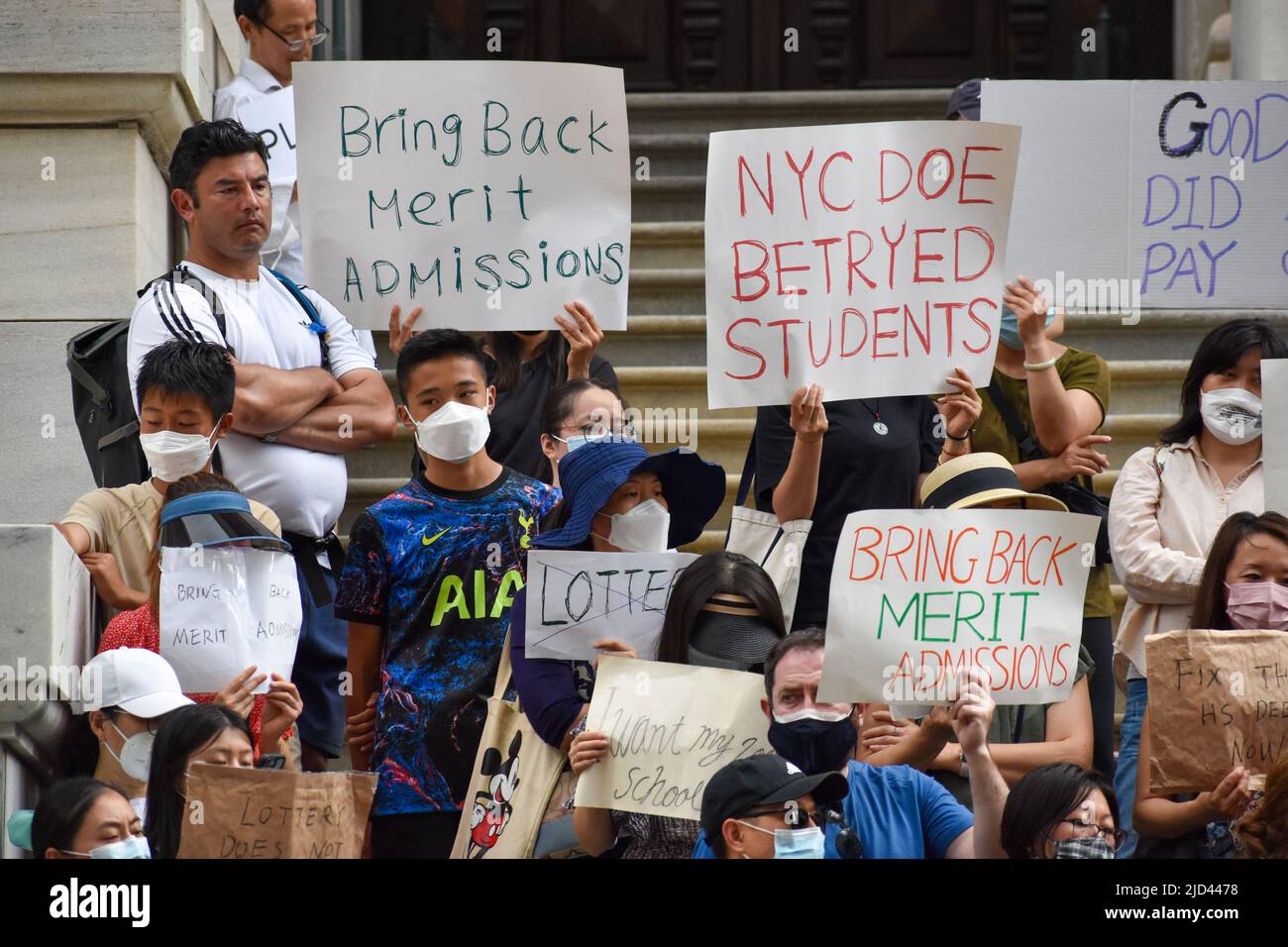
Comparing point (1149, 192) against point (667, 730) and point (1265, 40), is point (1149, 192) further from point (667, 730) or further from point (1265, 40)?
point (667, 730)

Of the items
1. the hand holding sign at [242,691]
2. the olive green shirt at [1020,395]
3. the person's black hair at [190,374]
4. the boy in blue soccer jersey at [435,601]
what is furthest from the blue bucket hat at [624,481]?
the olive green shirt at [1020,395]

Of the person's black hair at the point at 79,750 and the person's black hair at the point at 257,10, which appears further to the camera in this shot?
the person's black hair at the point at 257,10

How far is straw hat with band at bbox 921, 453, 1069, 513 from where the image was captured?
18.4ft

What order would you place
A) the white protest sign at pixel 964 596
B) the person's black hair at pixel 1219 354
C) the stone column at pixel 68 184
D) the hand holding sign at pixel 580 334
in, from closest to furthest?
the white protest sign at pixel 964 596, the person's black hair at pixel 1219 354, the hand holding sign at pixel 580 334, the stone column at pixel 68 184

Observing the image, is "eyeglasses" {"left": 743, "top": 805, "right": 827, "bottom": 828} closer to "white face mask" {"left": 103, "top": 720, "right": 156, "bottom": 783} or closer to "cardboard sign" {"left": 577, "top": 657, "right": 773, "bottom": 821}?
"cardboard sign" {"left": 577, "top": 657, "right": 773, "bottom": 821}

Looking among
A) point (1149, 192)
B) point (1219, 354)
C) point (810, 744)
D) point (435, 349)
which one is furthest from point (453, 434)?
point (1149, 192)

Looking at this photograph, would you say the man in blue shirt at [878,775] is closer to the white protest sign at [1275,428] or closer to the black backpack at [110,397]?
the white protest sign at [1275,428]

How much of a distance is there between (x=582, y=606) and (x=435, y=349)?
3.06 feet

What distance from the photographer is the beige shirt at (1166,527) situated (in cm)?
571

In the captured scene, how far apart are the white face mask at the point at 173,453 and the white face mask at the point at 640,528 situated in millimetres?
981

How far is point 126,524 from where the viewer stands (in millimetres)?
5562

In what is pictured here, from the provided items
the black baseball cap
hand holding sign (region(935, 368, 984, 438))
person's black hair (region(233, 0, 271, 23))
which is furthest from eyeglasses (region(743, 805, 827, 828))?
person's black hair (region(233, 0, 271, 23))

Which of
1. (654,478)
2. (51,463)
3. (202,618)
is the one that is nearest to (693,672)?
(654,478)
